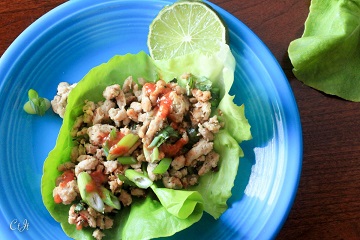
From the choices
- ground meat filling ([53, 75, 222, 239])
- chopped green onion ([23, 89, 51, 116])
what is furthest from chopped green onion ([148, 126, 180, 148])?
chopped green onion ([23, 89, 51, 116])

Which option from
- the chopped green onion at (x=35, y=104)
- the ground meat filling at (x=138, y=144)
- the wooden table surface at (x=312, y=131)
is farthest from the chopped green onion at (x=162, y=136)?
the wooden table surface at (x=312, y=131)

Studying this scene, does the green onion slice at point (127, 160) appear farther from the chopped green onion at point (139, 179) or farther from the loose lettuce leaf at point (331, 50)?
the loose lettuce leaf at point (331, 50)

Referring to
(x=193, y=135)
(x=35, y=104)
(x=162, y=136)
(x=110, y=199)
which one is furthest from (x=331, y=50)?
(x=35, y=104)

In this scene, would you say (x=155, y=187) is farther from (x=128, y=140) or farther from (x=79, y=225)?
(x=79, y=225)

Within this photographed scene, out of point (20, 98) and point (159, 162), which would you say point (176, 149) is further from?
point (20, 98)

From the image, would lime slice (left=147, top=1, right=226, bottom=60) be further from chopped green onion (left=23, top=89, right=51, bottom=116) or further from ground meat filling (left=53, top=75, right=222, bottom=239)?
chopped green onion (left=23, top=89, right=51, bottom=116)

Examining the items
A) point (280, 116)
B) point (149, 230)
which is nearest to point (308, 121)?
point (280, 116)
